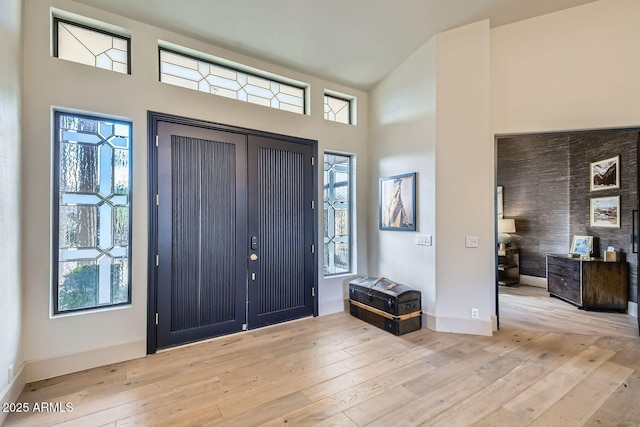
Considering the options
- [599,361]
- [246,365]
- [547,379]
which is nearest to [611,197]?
[599,361]

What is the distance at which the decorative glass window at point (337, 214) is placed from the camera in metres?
4.30

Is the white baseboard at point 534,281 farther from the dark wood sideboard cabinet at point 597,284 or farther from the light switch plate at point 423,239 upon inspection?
the light switch plate at point 423,239

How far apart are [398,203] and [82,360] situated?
3908mm

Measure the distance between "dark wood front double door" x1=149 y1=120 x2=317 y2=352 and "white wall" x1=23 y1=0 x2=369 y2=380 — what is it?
18 centimetres

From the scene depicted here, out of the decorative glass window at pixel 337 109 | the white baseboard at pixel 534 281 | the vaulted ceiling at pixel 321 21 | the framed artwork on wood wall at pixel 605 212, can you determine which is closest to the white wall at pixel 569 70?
the vaulted ceiling at pixel 321 21

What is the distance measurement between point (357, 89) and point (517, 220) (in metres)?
4.64

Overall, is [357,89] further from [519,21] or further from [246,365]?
[246,365]

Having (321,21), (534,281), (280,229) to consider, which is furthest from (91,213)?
(534,281)

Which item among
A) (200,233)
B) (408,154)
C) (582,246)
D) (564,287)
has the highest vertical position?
(408,154)

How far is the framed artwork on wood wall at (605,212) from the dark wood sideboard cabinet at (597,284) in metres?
0.61

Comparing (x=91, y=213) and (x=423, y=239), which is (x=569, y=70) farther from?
(x=91, y=213)

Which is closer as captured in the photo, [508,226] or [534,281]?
[534,281]

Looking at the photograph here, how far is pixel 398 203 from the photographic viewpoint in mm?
4035

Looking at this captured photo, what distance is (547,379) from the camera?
2465 millimetres
